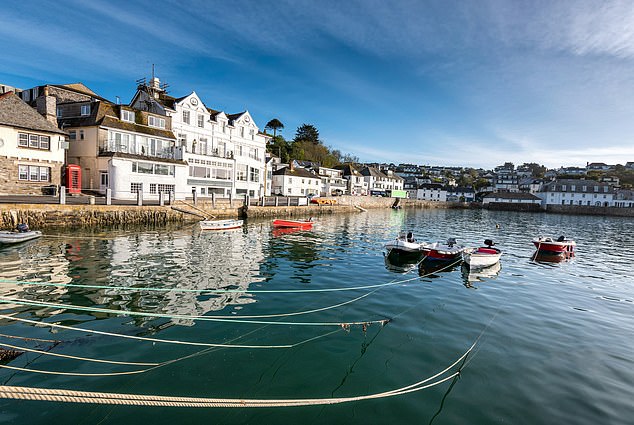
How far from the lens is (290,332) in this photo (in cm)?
1084

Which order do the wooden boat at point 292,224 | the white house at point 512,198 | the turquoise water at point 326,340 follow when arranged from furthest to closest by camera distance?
the white house at point 512,198 → the wooden boat at point 292,224 → the turquoise water at point 326,340

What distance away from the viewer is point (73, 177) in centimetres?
3806

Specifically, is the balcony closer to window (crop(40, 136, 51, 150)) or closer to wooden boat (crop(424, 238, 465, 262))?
window (crop(40, 136, 51, 150))

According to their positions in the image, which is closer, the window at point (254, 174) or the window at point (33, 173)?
the window at point (33, 173)

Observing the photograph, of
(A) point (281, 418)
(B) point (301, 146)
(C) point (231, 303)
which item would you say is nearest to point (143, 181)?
(C) point (231, 303)

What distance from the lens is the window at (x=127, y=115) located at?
4253cm

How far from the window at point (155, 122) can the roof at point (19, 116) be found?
11184 mm

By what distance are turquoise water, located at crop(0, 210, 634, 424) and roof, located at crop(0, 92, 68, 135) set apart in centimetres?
1969

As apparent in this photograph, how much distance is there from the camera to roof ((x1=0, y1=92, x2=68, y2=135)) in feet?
107

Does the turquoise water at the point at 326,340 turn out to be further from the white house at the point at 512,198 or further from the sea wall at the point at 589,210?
the white house at the point at 512,198

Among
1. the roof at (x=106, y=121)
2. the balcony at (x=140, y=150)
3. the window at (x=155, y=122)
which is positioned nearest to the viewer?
the roof at (x=106, y=121)

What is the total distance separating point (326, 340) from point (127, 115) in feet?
149

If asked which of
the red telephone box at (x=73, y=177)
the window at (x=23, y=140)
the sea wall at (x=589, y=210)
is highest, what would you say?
the window at (x=23, y=140)

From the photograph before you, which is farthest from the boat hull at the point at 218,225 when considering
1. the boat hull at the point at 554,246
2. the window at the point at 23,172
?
the boat hull at the point at 554,246
